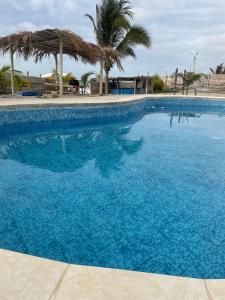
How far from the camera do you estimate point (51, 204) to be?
3.28 m

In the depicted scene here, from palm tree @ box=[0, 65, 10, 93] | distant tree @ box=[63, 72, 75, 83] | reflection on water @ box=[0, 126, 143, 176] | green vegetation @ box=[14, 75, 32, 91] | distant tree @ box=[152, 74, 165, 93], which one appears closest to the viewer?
reflection on water @ box=[0, 126, 143, 176]

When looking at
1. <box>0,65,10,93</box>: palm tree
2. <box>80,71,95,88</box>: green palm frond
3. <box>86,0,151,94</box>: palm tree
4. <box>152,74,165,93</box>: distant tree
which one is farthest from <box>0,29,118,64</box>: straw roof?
<box>152,74,165,93</box>: distant tree

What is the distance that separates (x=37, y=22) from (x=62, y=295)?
49.6 ft

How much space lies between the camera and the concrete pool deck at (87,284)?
1340 millimetres

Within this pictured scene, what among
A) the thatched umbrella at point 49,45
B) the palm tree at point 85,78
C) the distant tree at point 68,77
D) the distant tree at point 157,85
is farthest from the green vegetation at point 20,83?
the distant tree at point 157,85

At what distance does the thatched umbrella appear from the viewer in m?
10.2

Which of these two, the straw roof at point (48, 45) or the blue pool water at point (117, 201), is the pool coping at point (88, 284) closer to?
the blue pool water at point (117, 201)

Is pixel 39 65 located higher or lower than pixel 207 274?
higher

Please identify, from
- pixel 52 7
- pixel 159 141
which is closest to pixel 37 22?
pixel 52 7

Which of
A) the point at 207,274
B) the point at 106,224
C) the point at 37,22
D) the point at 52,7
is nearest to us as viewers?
the point at 207,274

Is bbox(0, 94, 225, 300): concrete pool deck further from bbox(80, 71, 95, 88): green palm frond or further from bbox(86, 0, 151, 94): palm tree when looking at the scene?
bbox(80, 71, 95, 88): green palm frond

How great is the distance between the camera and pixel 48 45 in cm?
1202

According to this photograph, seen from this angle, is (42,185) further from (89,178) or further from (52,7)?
(52,7)

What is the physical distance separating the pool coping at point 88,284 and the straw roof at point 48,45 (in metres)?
9.99
